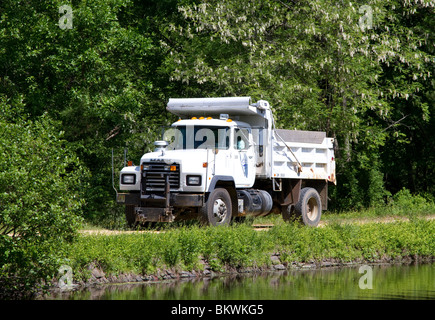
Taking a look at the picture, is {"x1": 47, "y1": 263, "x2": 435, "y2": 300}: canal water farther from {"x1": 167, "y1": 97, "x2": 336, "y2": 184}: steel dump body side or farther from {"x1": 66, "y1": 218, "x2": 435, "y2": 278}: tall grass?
{"x1": 167, "y1": 97, "x2": 336, "y2": 184}: steel dump body side

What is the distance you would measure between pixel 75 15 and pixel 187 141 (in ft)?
21.2

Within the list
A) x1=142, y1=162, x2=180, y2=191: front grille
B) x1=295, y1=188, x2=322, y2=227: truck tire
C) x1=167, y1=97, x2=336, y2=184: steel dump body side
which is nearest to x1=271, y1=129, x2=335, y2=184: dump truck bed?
x1=167, y1=97, x2=336, y2=184: steel dump body side

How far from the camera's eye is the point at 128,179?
20.8m

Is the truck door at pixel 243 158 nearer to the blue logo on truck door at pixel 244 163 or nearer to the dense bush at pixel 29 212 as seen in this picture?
→ the blue logo on truck door at pixel 244 163

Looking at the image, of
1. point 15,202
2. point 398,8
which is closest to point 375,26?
point 398,8

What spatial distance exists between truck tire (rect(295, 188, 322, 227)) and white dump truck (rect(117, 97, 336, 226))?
3 centimetres

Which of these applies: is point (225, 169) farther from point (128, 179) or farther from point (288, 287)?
point (288, 287)

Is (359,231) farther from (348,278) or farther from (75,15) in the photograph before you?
(75,15)

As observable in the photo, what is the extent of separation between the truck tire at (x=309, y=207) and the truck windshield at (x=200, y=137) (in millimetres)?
3461

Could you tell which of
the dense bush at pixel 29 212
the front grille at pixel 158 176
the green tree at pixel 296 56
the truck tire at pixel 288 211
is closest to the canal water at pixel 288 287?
the dense bush at pixel 29 212

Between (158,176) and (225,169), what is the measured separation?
185 cm

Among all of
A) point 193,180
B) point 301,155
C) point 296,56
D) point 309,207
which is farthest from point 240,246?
point 296,56

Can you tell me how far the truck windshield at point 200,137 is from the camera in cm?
2086
